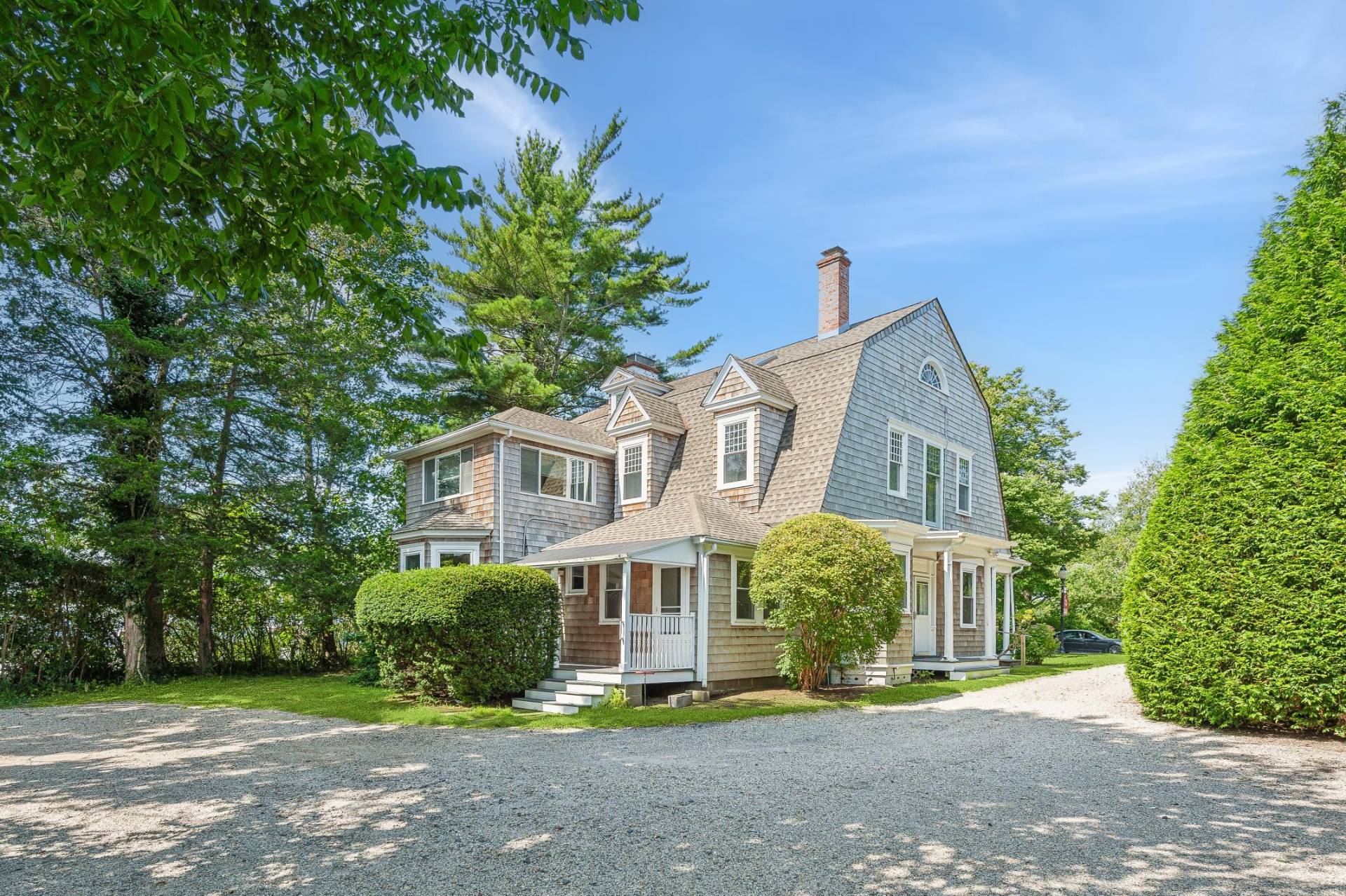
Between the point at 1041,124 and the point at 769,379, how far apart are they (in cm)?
831

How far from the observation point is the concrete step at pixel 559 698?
12.9m

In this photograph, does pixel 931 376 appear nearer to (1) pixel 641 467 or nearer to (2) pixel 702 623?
(1) pixel 641 467

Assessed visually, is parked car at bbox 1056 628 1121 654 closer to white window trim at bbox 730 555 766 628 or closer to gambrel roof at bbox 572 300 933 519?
gambrel roof at bbox 572 300 933 519

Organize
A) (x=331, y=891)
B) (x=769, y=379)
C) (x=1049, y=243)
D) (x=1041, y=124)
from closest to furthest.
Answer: (x=331, y=891), (x=1041, y=124), (x=1049, y=243), (x=769, y=379)

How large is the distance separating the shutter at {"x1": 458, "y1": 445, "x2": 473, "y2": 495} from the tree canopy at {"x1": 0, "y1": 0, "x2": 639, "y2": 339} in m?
12.7

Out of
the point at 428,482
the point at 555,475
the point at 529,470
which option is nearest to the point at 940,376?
the point at 555,475

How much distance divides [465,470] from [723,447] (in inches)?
252

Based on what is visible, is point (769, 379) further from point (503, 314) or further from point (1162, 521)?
point (503, 314)

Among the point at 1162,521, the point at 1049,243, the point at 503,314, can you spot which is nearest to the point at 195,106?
the point at 1162,521

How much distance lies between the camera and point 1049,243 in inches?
530

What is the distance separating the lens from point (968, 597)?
20234mm

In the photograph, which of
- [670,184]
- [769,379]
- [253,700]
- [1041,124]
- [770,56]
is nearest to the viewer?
[770,56]

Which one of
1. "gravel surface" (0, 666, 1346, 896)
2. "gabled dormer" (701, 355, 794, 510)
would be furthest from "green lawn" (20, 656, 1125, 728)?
"gabled dormer" (701, 355, 794, 510)

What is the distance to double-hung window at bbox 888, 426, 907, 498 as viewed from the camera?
60.0ft
